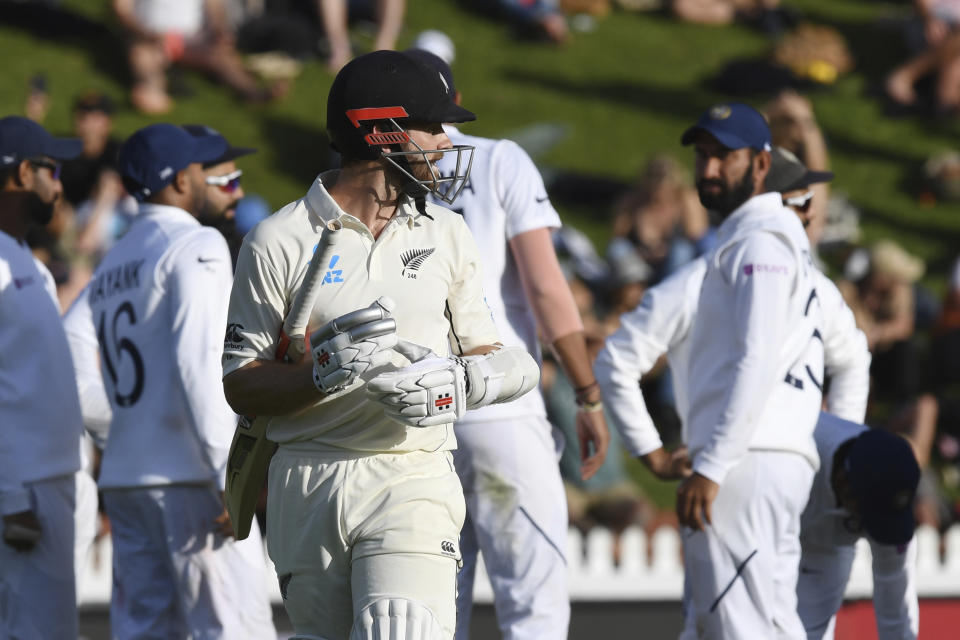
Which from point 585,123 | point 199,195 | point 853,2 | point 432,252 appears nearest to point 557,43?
point 585,123

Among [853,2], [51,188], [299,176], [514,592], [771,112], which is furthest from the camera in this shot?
[853,2]

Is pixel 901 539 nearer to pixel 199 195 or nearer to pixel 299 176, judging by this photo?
pixel 199 195

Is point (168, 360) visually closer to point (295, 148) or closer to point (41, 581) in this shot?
point (41, 581)

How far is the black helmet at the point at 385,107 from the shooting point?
12.2ft

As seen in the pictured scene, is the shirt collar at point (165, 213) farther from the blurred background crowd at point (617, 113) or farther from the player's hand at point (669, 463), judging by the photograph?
the blurred background crowd at point (617, 113)

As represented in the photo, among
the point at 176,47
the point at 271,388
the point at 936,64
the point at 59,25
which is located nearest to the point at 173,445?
the point at 271,388

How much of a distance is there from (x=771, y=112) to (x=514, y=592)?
225 inches

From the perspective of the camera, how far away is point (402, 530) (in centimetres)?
358

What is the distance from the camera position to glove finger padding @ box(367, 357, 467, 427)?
336 cm

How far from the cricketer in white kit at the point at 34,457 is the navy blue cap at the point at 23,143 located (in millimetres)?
53

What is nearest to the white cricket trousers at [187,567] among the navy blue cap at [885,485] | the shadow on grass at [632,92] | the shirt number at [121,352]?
the shirt number at [121,352]

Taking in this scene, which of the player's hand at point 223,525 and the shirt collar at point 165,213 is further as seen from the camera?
the shirt collar at point 165,213

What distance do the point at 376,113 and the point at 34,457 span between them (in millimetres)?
2317

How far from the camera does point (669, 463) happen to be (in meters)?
5.58
